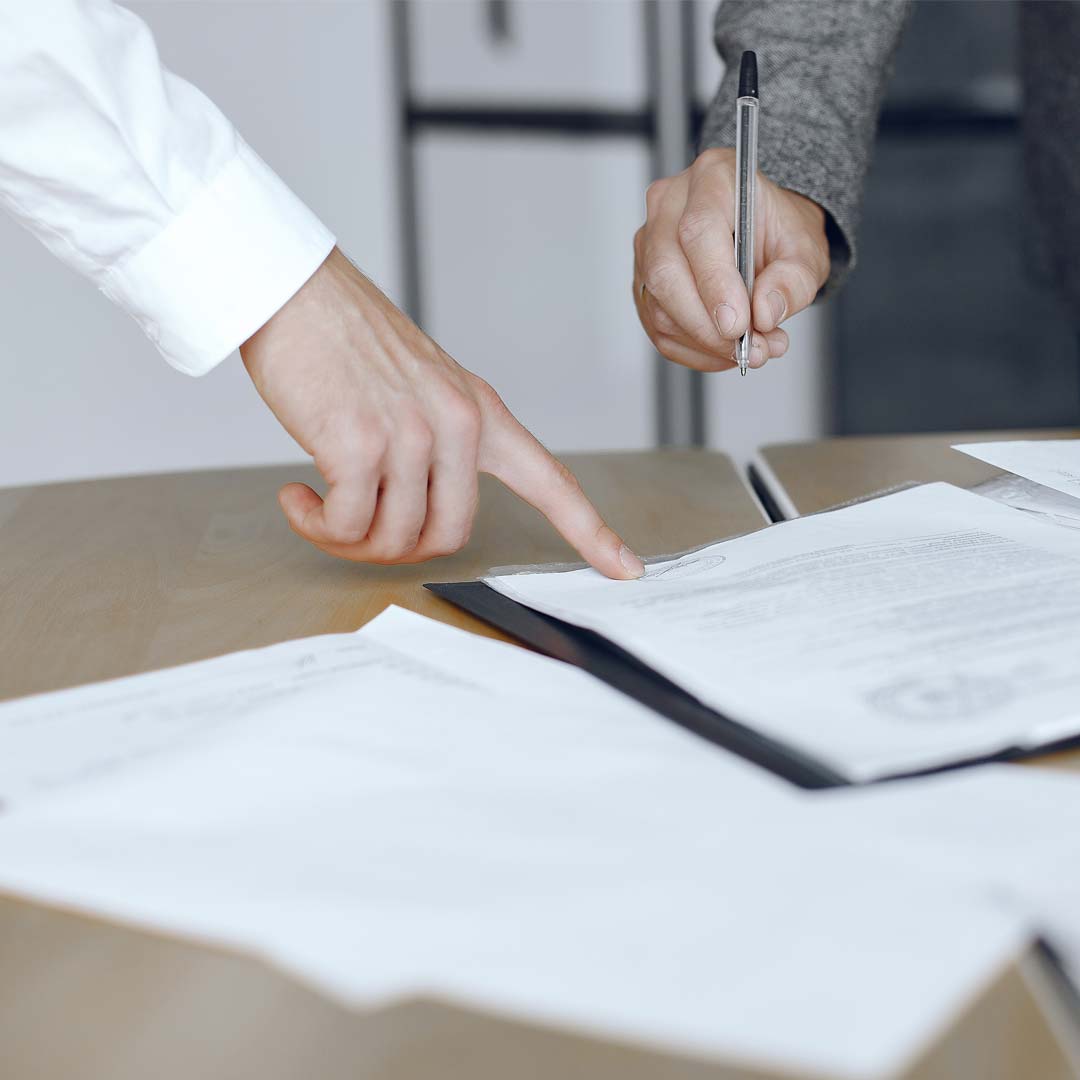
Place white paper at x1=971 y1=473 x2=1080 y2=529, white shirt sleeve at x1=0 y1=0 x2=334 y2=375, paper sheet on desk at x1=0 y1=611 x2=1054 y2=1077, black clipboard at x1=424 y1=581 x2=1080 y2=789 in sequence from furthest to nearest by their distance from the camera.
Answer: white paper at x1=971 y1=473 x2=1080 y2=529 < white shirt sleeve at x1=0 y1=0 x2=334 y2=375 < black clipboard at x1=424 y1=581 x2=1080 y2=789 < paper sheet on desk at x1=0 y1=611 x2=1054 y2=1077

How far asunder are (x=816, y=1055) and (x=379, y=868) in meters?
0.12

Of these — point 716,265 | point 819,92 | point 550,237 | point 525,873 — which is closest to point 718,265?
point 716,265

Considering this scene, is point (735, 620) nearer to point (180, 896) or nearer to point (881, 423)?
point (180, 896)

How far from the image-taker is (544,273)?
2514mm

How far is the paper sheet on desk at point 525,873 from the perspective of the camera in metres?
0.26

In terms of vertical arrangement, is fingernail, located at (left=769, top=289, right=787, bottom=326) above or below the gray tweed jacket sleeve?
below

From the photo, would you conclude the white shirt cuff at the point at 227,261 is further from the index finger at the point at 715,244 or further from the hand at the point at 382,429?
the index finger at the point at 715,244

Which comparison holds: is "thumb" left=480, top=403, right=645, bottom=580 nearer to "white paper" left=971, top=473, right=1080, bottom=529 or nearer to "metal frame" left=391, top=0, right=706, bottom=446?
"white paper" left=971, top=473, right=1080, bottom=529

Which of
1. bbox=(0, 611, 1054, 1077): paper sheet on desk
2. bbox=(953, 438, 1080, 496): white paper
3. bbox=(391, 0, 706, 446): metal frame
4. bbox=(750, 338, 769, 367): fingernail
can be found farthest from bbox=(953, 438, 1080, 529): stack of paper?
bbox=(391, 0, 706, 446): metal frame

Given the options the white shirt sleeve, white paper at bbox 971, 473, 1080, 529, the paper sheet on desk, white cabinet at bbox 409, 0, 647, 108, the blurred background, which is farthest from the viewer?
white cabinet at bbox 409, 0, 647, 108

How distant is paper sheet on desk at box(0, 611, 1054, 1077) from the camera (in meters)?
0.26

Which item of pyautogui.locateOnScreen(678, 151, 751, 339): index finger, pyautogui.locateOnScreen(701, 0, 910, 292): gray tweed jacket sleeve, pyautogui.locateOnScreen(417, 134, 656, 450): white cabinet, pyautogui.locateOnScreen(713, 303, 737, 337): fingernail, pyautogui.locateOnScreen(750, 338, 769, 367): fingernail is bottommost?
pyautogui.locateOnScreen(417, 134, 656, 450): white cabinet

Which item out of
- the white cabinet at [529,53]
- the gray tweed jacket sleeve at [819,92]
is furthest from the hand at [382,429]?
the white cabinet at [529,53]

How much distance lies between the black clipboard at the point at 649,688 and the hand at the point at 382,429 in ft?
0.14
